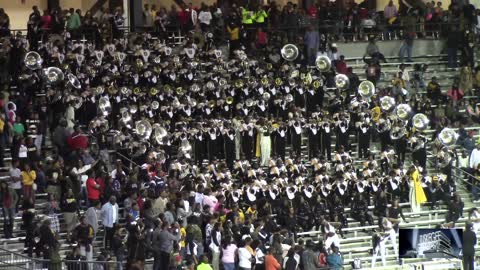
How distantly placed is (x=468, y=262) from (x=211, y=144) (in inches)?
296

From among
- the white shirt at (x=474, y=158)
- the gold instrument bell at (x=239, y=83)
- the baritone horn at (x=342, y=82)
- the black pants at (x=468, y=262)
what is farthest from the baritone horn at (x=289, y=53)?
the black pants at (x=468, y=262)

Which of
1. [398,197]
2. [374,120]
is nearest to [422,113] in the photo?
[374,120]

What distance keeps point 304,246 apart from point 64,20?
35.6ft

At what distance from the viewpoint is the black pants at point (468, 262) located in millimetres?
28562

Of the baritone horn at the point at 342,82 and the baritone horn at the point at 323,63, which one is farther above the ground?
the baritone horn at the point at 323,63

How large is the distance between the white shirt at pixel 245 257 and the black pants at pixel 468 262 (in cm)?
459

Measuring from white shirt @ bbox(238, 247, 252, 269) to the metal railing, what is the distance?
2756 mm

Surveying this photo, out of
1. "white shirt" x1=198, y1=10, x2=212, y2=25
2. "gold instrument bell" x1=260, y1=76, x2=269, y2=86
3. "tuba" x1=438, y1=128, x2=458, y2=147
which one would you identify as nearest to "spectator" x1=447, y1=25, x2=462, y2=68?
"tuba" x1=438, y1=128, x2=458, y2=147

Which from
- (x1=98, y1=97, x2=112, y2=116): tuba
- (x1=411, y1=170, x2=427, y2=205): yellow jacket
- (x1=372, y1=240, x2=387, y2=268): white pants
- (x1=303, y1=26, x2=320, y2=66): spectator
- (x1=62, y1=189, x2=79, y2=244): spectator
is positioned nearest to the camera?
(x1=62, y1=189, x2=79, y2=244): spectator

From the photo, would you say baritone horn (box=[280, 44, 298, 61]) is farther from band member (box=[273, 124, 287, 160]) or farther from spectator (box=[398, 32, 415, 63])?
spectator (box=[398, 32, 415, 63])

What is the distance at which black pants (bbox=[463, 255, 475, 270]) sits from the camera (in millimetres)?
28562

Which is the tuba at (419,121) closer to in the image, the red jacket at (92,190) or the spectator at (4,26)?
the spectator at (4,26)

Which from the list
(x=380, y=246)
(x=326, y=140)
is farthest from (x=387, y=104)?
(x=380, y=246)

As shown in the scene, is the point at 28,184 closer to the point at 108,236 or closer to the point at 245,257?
the point at 108,236
